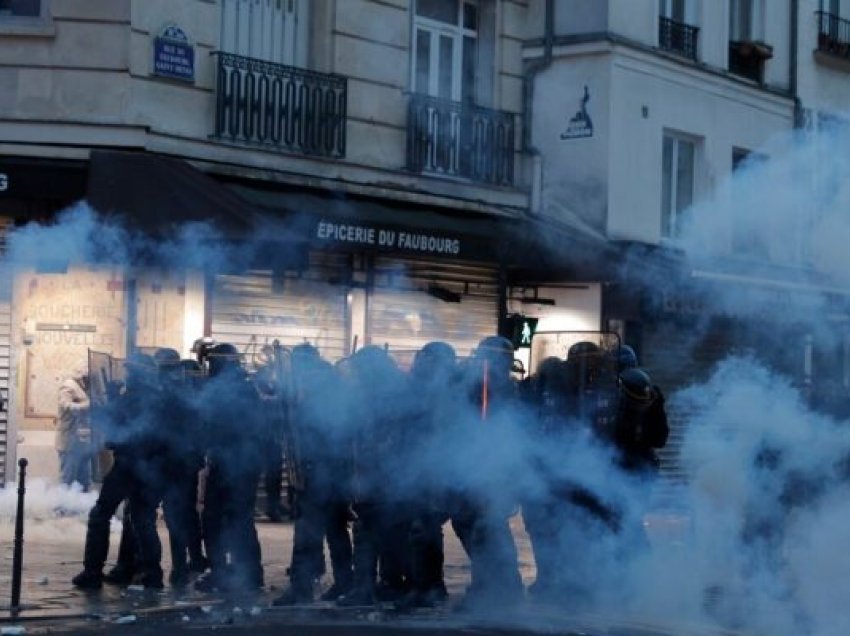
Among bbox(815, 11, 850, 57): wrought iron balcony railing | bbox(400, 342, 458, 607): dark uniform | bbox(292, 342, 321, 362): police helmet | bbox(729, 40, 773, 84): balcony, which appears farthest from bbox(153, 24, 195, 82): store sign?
bbox(815, 11, 850, 57): wrought iron balcony railing

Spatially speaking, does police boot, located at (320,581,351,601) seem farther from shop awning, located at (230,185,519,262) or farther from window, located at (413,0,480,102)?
window, located at (413,0,480,102)

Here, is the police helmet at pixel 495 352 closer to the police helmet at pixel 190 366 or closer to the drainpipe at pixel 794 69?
the police helmet at pixel 190 366

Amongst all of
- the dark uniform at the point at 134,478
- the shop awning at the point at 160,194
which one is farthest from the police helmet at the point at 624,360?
the shop awning at the point at 160,194

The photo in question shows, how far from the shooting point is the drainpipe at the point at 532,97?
64.8ft

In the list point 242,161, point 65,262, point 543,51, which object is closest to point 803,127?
point 543,51

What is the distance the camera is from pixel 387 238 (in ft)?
54.8

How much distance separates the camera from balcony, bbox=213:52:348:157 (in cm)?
1625

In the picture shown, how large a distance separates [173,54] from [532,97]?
543 centimetres

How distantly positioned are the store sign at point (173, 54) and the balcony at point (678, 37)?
691 centimetres

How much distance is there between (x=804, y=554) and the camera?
1062 centimetres

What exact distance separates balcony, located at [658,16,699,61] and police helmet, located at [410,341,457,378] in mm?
10615

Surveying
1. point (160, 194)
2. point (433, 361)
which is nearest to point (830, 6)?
point (160, 194)

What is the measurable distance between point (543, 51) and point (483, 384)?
9.67 metres

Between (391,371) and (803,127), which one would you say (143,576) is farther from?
(803,127)
